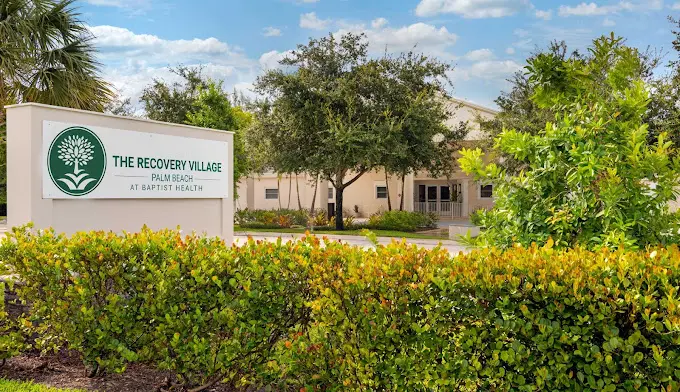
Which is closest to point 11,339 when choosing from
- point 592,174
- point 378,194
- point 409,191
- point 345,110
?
point 592,174

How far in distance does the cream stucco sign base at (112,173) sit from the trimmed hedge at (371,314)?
4.78m

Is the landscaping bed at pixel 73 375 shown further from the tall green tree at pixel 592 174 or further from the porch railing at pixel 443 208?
the porch railing at pixel 443 208

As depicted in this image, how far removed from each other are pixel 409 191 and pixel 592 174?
115 feet

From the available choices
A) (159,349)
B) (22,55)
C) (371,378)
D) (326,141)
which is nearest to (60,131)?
(22,55)

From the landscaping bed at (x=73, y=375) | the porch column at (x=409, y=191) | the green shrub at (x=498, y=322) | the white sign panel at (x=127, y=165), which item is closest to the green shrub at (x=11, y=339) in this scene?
the landscaping bed at (x=73, y=375)

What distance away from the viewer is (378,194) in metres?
41.2

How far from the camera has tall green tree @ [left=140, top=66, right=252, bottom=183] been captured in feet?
85.1

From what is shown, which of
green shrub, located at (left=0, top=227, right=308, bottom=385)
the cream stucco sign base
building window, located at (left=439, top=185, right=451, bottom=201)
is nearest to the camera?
green shrub, located at (left=0, top=227, right=308, bottom=385)

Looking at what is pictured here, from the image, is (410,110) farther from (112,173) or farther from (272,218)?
(112,173)

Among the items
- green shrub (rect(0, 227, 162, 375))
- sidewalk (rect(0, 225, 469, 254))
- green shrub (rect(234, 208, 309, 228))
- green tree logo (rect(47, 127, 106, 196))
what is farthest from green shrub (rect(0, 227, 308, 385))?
green shrub (rect(234, 208, 309, 228))

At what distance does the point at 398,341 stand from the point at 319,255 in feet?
2.82

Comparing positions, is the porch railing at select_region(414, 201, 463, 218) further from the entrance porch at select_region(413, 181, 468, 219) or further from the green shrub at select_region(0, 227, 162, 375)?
the green shrub at select_region(0, 227, 162, 375)

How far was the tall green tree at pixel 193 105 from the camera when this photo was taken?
26.0 m

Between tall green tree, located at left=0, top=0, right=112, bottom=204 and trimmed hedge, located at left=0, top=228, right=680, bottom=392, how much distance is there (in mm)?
8549
